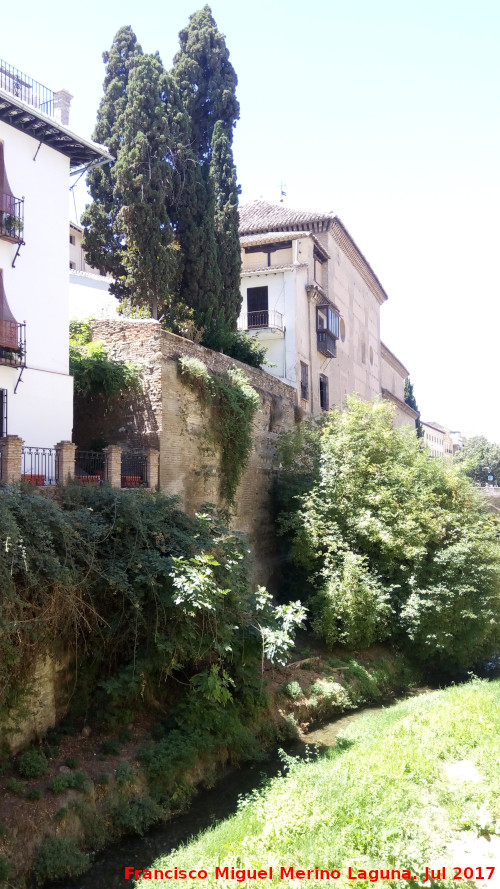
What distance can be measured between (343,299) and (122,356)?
52.5 feet

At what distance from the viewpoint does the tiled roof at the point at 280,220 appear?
24391 millimetres

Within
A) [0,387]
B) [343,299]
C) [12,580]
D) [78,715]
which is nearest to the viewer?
[12,580]

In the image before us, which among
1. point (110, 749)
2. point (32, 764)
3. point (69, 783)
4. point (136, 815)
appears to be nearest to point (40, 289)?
point (110, 749)

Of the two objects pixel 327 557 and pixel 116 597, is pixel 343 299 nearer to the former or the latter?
pixel 327 557

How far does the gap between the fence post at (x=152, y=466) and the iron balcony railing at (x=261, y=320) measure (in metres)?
9.91

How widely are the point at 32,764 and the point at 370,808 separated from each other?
4.07 meters

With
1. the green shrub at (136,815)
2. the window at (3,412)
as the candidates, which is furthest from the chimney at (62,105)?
the green shrub at (136,815)

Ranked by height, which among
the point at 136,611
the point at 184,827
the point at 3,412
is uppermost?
the point at 3,412

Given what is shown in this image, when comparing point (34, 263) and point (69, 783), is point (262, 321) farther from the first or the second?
point (69, 783)

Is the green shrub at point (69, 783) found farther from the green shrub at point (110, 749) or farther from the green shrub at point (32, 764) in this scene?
the green shrub at point (110, 749)

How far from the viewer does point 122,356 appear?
1436cm

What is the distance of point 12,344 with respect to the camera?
39.9 ft

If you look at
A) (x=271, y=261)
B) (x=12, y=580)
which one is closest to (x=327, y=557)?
(x=12, y=580)

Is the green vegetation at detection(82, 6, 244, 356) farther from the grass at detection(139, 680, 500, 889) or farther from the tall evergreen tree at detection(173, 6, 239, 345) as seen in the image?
the grass at detection(139, 680, 500, 889)
